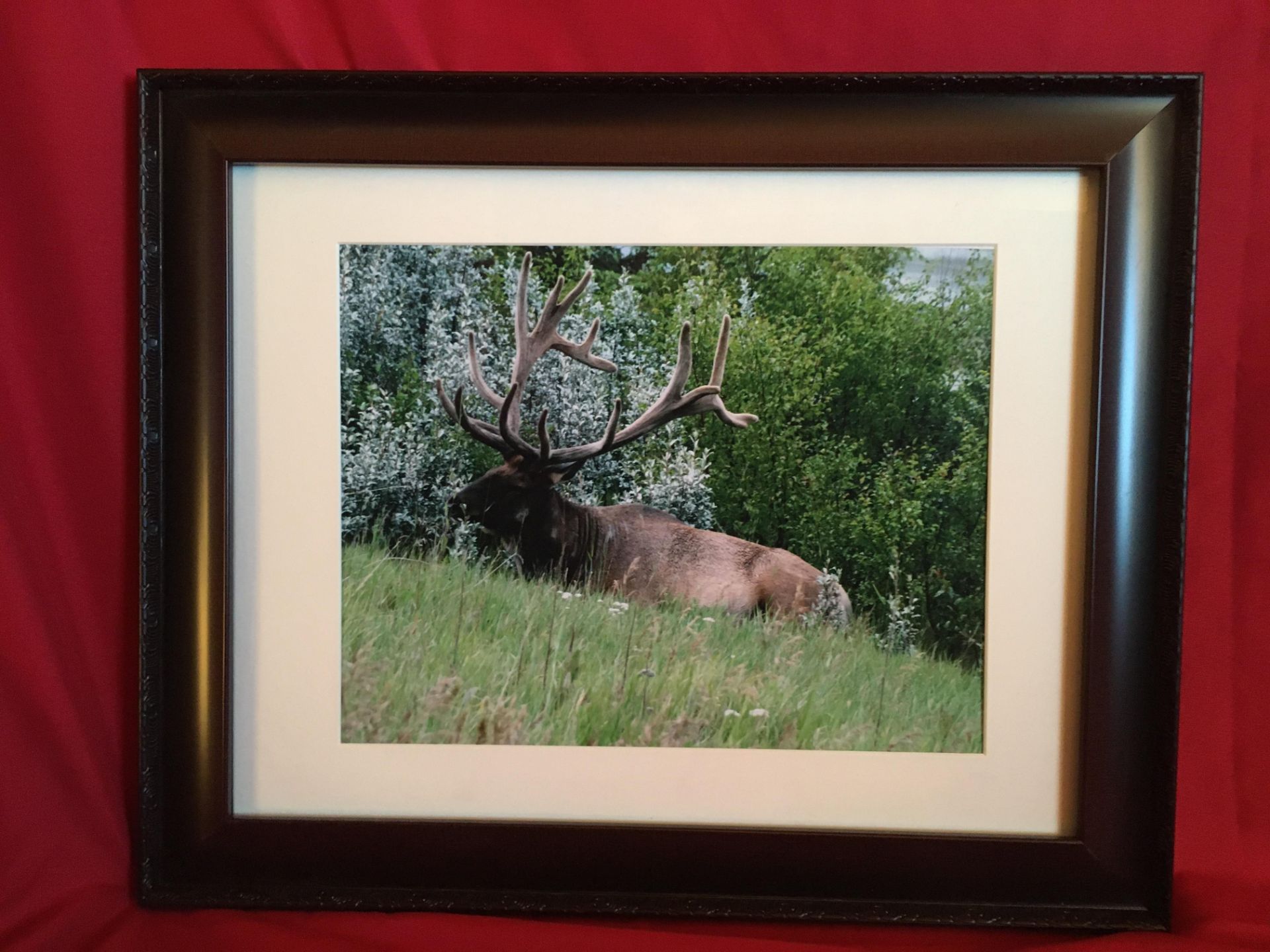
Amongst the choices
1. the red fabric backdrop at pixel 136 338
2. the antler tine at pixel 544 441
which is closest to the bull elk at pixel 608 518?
the antler tine at pixel 544 441

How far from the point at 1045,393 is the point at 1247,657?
1.20 ft

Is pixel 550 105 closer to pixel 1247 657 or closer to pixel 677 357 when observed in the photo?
pixel 677 357

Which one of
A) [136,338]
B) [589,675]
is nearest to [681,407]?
[589,675]

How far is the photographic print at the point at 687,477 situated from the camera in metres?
0.94

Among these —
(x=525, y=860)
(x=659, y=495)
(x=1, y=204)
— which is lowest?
(x=525, y=860)

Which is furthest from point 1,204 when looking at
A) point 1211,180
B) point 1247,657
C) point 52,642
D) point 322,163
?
point 1247,657

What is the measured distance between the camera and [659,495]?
95 centimetres

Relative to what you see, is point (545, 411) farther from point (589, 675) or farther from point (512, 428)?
point (589, 675)

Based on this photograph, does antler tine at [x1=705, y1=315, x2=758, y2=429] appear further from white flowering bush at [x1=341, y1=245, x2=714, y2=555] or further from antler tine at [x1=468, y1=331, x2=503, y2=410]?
antler tine at [x1=468, y1=331, x2=503, y2=410]

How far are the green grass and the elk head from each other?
0.35 feet

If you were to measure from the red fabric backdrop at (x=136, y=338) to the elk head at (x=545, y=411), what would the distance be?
0.89 ft

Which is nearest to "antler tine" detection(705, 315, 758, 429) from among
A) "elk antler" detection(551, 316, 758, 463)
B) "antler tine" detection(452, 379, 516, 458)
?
"elk antler" detection(551, 316, 758, 463)

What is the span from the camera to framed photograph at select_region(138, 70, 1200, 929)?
924 millimetres

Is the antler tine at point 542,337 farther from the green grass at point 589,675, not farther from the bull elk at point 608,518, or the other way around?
the green grass at point 589,675
